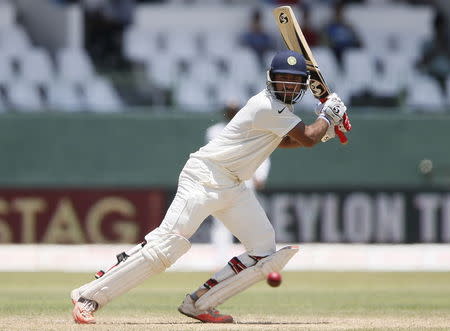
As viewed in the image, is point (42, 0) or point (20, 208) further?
point (42, 0)

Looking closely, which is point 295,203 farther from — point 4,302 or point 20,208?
point 4,302

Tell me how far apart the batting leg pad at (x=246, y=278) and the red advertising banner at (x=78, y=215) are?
25.1ft

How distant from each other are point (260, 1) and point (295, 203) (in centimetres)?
425

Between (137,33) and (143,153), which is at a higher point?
(137,33)

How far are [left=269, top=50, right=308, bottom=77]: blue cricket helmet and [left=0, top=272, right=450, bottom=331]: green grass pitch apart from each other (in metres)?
1.62

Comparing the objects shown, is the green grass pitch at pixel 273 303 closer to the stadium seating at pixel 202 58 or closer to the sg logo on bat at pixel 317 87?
the sg logo on bat at pixel 317 87

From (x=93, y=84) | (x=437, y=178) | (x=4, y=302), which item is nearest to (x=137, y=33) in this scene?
(x=93, y=84)

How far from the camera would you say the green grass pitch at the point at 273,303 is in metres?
7.72

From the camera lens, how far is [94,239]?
15.6 meters

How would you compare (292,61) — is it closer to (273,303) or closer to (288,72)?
(288,72)

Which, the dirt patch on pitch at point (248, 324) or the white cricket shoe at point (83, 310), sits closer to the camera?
the dirt patch on pitch at point (248, 324)

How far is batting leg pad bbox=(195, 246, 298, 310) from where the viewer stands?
766cm

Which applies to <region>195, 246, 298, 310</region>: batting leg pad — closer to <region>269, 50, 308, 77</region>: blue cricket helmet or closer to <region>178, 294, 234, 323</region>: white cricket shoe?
<region>178, 294, 234, 323</region>: white cricket shoe

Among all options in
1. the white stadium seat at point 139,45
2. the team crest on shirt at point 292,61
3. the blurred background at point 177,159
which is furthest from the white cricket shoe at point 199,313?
the white stadium seat at point 139,45
